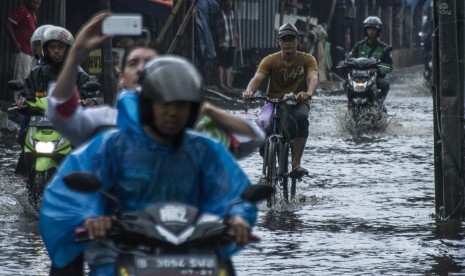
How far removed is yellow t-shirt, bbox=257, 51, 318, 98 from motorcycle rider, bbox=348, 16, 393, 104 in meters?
8.45

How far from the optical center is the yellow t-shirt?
13.6 m

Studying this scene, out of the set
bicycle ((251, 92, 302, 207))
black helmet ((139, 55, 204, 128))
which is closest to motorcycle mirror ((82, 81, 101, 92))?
bicycle ((251, 92, 302, 207))

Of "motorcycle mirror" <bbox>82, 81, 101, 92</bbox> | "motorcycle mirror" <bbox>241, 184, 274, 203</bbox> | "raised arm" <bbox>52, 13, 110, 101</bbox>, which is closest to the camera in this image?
"motorcycle mirror" <bbox>241, 184, 274, 203</bbox>

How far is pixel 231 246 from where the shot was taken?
4789 millimetres

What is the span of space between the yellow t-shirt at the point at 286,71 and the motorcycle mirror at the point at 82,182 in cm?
900

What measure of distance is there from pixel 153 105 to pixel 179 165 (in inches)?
11.9

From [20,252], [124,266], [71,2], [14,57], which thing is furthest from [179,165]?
[71,2]

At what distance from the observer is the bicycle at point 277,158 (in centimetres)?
1269

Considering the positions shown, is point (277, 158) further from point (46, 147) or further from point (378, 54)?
point (378, 54)

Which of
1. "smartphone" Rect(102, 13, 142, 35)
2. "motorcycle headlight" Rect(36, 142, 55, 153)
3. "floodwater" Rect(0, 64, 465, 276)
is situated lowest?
"floodwater" Rect(0, 64, 465, 276)

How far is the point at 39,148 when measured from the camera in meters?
10.9

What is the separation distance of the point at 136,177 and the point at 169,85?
424mm

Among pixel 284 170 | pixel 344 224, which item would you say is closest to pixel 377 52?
pixel 284 170

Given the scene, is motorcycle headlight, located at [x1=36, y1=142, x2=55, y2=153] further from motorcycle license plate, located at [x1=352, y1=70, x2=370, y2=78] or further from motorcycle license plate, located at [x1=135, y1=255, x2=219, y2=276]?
motorcycle license plate, located at [x1=352, y1=70, x2=370, y2=78]
